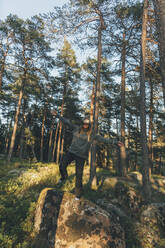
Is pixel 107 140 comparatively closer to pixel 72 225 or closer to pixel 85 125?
pixel 85 125

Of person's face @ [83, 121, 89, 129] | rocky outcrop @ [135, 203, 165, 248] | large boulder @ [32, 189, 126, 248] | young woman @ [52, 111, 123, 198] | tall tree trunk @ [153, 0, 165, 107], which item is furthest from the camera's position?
person's face @ [83, 121, 89, 129]

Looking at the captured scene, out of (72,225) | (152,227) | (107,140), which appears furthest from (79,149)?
(152,227)

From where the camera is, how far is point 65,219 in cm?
317

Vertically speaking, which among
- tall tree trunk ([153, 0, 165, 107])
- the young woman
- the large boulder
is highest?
tall tree trunk ([153, 0, 165, 107])

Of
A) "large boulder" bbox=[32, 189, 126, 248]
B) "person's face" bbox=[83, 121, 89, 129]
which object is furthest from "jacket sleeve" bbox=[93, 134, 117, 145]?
"large boulder" bbox=[32, 189, 126, 248]

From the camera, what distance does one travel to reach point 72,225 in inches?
121

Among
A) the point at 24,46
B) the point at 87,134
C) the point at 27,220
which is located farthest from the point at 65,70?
the point at 27,220

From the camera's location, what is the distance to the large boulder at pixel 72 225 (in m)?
2.86

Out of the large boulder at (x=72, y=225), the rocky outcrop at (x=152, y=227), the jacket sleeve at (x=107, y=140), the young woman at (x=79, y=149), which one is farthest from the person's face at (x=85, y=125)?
the rocky outcrop at (x=152, y=227)

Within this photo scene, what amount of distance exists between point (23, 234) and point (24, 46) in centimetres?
1540

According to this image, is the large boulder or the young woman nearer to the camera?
the large boulder

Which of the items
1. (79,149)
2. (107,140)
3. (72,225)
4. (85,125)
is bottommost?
(72,225)

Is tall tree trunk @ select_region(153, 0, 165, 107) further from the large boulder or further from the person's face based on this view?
the large boulder

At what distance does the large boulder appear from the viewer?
9.38 ft
